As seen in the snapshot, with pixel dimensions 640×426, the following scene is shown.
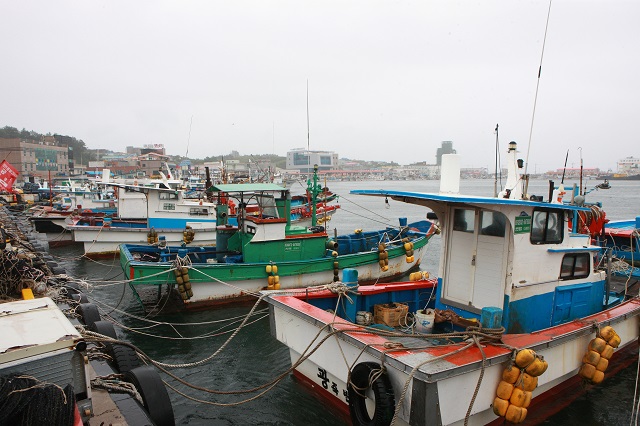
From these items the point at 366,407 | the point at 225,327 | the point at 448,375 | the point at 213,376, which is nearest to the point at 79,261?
the point at 225,327

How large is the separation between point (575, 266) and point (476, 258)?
6.73ft

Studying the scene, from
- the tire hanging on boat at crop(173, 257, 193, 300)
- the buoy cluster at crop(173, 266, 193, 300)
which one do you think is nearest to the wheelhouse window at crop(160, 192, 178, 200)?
the tire hanging on boat at crop(173, 257, 193, 300)

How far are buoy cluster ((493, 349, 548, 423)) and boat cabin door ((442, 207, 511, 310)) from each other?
131cm

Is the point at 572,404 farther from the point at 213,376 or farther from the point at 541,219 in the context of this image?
the point at 213,376

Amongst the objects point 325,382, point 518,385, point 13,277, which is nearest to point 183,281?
point 13,277

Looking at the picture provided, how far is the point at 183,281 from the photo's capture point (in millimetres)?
11484

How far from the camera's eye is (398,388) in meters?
4.86

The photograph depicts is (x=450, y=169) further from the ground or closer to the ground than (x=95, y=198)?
further from the ground

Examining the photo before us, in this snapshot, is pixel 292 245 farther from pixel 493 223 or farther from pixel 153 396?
pixel 153 396

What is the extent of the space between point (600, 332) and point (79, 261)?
2061 centimetres

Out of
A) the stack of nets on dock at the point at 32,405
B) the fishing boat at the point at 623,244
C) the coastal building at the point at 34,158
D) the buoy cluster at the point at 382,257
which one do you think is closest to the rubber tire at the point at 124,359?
the stack of nets on dock at the point at 32,405

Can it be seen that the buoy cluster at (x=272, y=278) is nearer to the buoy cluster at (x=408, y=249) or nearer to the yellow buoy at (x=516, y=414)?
the buoy cluster at (x=408, y=249)

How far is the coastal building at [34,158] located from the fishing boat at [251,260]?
5764 cm

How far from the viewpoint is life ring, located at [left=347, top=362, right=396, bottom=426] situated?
190 inches
